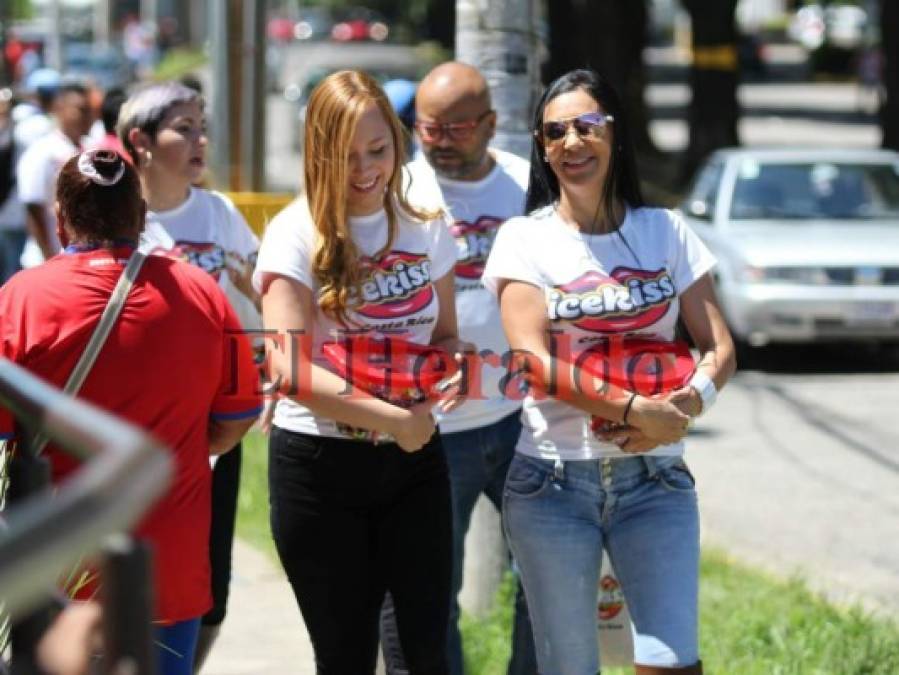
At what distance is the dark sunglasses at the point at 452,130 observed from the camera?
5.11 meters

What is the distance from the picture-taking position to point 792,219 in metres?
13.6

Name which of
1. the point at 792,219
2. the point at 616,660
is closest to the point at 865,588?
the point at 616,660

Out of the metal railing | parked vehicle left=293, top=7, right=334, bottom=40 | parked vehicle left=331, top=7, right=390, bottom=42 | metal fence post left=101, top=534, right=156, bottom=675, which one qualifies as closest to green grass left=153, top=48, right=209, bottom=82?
parked vehicle left=293, top=7, right=334, bottom=40

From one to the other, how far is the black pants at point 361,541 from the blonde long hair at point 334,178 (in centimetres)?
36

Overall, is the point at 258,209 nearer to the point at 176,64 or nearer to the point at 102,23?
the point at 176,64

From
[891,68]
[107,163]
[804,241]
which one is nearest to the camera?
[107,163]

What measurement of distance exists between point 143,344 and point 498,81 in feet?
9.29

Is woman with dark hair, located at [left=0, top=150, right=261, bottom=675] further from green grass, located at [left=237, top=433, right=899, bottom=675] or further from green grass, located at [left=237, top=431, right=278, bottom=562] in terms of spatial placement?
green grass, located at [left=237, top=431, right=278, bottom=562]

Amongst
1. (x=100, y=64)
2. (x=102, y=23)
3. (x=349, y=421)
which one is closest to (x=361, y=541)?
(x=349, y=421)

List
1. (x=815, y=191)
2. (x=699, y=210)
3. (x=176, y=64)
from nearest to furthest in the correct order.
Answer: (x=699, y=210)
(x=815, y=191)
(x=176, y=64)

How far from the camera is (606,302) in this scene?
13.3 feet

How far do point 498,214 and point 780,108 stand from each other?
4403 cm

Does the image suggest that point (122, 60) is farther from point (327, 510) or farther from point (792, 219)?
A: point (327, 510)

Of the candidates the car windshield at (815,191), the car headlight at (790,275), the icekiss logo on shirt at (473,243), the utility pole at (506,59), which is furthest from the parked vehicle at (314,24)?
the icekiss logo on shirt at (473,243)
